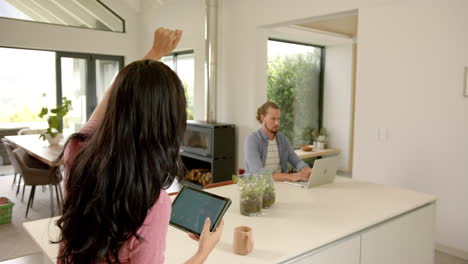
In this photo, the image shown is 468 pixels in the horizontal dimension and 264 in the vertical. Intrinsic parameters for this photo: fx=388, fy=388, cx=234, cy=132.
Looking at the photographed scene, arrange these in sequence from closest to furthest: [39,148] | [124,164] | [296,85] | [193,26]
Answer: [124,164], [39,148], [193,26], [296,85]

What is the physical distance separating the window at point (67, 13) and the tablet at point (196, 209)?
6232 mm

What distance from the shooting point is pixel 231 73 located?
Result: 5801 mm

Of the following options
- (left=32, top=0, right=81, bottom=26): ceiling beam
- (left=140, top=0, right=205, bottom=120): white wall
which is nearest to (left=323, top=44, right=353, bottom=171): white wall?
(left=140, top=0, right=205, bottom=120): white wall

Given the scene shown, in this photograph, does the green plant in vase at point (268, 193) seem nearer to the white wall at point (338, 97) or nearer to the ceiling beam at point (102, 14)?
the white wall at point (338, 97)

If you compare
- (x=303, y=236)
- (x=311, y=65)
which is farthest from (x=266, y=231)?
(x=311, y=65)

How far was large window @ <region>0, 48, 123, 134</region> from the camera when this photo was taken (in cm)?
689

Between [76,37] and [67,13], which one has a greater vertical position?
[67,13]

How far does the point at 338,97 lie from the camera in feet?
22.9

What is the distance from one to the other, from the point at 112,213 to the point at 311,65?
21.3ft

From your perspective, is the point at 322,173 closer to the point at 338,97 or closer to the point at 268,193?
the point at 268,193

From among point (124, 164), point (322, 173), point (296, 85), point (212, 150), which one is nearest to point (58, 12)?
point (212, 150)

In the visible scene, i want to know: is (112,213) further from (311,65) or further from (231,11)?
(311,65)

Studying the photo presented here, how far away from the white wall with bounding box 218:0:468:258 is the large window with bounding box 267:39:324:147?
1.78 m

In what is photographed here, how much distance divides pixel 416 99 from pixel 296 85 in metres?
3.12
